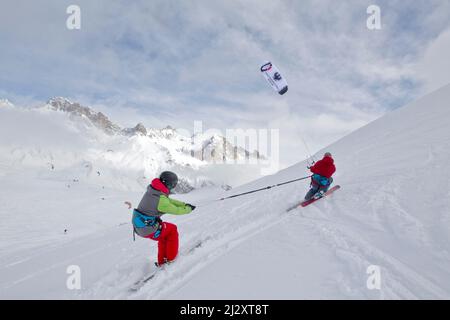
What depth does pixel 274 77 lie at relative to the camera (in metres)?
16.2

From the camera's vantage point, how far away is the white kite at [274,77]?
1614 centimetres

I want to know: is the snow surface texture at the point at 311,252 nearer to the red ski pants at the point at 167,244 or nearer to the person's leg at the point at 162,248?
the red ski pants at the point at 167,244

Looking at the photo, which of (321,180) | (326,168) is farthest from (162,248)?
(326,168)

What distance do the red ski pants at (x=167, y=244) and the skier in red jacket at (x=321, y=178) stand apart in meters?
6.15

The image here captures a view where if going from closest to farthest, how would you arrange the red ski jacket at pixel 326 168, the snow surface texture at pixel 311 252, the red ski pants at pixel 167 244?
the snow surface texture at pixel 311 252 < the red ski pants at pixel 167 244 < the red ski jacket at pixel 326 168

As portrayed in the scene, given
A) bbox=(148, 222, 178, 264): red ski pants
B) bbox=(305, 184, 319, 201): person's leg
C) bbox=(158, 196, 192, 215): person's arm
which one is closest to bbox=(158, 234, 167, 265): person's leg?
bbox=(148, 222, 178, 264): red ski pants

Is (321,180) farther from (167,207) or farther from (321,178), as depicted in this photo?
(167,207)

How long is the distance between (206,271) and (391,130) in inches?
818

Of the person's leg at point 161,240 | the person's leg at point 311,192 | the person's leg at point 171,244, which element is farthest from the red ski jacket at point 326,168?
the person's leg at point 161,240

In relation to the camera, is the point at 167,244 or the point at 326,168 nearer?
the point at 167,244

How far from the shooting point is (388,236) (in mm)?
6758

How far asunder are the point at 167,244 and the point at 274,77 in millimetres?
11879
